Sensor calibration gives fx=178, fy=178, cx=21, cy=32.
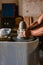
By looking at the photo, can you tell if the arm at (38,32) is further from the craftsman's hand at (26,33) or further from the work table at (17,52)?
the work table at (17,52)

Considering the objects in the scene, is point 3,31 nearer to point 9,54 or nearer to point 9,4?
point 9,54

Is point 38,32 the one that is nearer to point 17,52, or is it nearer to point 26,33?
point 26,33

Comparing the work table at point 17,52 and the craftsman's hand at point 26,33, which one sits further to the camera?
the craftsman's hand at point 26,33

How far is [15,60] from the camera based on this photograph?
1.20 m

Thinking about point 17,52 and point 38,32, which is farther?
point 38,32

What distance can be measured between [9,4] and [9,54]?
247cm

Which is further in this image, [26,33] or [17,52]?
[26,33]

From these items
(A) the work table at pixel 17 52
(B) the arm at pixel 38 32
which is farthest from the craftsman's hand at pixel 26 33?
(A) the work table at pixel 17 52

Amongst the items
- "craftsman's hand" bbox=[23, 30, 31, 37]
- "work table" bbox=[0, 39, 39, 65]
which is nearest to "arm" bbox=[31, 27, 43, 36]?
"craftsman's hand" bbox=[23, 30, 31, 37]

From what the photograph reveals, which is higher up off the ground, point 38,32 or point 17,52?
point 38,32

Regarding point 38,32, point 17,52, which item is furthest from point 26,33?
point 17,52

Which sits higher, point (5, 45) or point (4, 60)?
point (5, 45)

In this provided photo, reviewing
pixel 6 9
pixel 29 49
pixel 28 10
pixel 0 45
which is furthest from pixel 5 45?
pixel 6 9

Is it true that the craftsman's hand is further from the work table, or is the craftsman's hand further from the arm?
the work table
